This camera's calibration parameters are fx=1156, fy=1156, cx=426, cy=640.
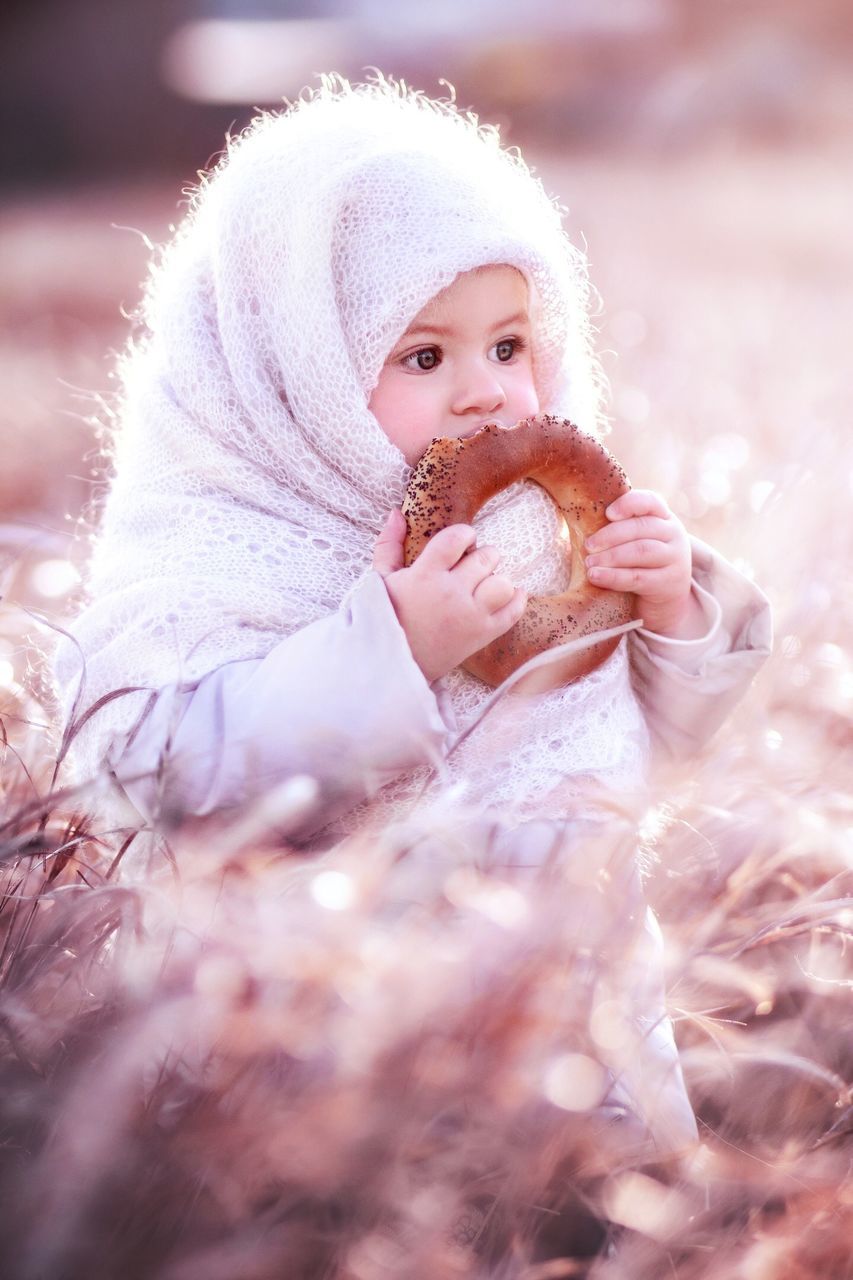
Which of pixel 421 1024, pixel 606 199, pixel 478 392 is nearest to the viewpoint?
pixel 421 1024

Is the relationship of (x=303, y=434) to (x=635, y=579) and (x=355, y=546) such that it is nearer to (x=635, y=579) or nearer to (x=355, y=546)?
(x=355, y=546)

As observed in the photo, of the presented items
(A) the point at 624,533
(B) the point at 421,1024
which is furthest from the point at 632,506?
(B) the point at 421,1024

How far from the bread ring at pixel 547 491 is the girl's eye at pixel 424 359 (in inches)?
5.2

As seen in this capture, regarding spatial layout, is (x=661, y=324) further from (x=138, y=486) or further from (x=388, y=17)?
(x=388, y=17)

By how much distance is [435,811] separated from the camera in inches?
54.8

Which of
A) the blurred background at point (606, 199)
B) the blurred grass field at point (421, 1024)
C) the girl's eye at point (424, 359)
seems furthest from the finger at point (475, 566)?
the blurred background at point (606, 199)

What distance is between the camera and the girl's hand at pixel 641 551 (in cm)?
154

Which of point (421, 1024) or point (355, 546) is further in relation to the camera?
point (355, 546)

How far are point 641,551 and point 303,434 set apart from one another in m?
0.48

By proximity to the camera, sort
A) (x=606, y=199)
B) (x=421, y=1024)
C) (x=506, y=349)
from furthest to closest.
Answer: (x=606, y=199), (x=506, y=349), (x=421, y=1024)

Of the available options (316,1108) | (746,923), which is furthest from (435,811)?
(746,923)

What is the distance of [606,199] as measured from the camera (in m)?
9.44

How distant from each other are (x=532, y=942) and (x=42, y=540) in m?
1.14

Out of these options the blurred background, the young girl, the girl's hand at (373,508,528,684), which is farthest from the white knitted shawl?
the blurred background
